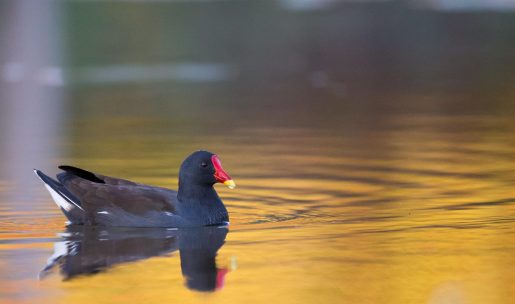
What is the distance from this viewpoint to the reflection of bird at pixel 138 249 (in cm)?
888

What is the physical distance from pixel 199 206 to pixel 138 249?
3.51 feet

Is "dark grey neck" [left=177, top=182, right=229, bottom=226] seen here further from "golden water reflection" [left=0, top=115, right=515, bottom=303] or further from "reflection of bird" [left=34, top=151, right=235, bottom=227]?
"golden water reflection" [left=0, top=115, right=515, bottom=303]

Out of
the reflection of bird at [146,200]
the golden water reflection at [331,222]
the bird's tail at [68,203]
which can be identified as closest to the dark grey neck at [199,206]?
the reflection of bird at [146,200]

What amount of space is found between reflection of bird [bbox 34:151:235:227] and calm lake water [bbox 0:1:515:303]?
0.14 m

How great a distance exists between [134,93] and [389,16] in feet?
45.4

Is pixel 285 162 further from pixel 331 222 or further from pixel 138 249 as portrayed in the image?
pixel 138 249

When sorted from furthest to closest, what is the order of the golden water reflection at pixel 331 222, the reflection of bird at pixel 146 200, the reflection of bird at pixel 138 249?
the reflection of bird at pixel 146 200
the reflection of bird at pixel 138 249
the golden water reflection at pixel 331 222

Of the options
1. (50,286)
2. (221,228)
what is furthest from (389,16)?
(50,286)

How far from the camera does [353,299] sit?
7930mm

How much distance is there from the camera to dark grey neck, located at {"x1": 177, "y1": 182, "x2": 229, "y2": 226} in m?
10.7

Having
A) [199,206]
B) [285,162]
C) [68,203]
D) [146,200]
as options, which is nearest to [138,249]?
[146,200]

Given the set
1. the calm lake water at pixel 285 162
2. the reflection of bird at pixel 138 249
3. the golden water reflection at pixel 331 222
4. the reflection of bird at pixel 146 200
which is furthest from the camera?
the reflection of bird at pixel 146 200

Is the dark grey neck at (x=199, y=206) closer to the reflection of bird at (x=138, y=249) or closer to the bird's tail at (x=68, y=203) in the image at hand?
the reflection of bird at (x=138, y=249)

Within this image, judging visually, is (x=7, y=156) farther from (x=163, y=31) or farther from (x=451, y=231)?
(x=163, y=31)
